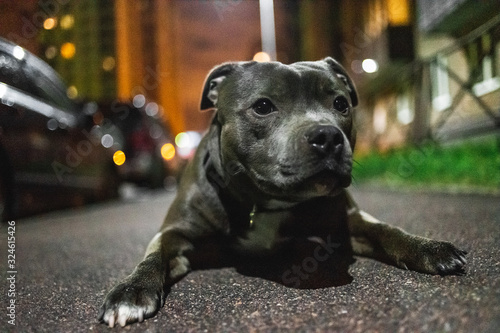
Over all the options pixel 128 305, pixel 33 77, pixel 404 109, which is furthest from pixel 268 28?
pixel 128 305

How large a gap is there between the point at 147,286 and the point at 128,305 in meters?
0.15

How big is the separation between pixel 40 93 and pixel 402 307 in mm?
5584

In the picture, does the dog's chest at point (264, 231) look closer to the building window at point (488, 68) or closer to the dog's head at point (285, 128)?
the dog's head at point (285, 128)

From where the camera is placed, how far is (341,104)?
2.52 m

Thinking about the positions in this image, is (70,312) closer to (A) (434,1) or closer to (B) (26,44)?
(B) (26,44)

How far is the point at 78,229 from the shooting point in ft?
15.9

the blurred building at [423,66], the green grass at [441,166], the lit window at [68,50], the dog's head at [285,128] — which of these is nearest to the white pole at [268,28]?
the blurred building at [423,66]

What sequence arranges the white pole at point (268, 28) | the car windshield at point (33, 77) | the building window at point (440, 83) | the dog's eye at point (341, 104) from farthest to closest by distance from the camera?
1. the white pole at point (268, 28)
2. the building window at point (440, 83)
3. the car windshield at point (33, 77)
4. the dog's eye at point (341, 104)

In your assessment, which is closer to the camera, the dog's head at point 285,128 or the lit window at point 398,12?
the dog's head at point 285,128

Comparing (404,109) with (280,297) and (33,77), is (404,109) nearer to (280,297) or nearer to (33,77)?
(33,77)

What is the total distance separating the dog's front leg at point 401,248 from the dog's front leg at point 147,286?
105 centimetres

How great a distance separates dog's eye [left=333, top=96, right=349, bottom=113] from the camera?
8.16 ft

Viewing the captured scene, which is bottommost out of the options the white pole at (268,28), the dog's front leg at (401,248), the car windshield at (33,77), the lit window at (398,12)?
the dog's front leg at (401,248)

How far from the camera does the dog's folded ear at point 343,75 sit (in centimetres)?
280
